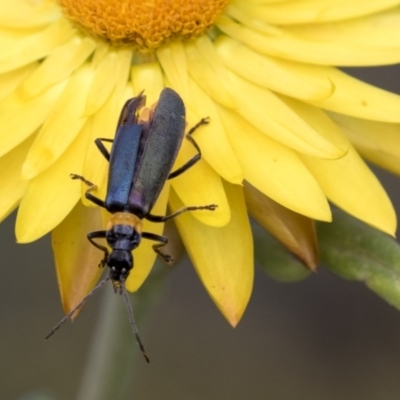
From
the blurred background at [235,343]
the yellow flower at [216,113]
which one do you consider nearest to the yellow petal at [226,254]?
the yellow flower at [216,113]

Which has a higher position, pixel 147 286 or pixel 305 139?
pixel 305 139

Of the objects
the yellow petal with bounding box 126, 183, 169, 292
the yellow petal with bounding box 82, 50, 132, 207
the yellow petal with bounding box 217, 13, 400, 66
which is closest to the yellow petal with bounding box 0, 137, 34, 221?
the yellow petal with bounding box 82, 50, 132, 207

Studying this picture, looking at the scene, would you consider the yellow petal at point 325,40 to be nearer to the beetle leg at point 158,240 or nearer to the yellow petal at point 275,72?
the yellow petal at point 275,72

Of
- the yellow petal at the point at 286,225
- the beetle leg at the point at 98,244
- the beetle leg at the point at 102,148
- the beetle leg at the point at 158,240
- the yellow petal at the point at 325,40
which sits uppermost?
the beetle leg at the point at 102,148

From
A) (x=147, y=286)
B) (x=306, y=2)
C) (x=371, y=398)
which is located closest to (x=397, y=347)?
(x=371, y=398)

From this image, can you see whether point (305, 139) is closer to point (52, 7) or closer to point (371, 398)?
point (52, 7)
